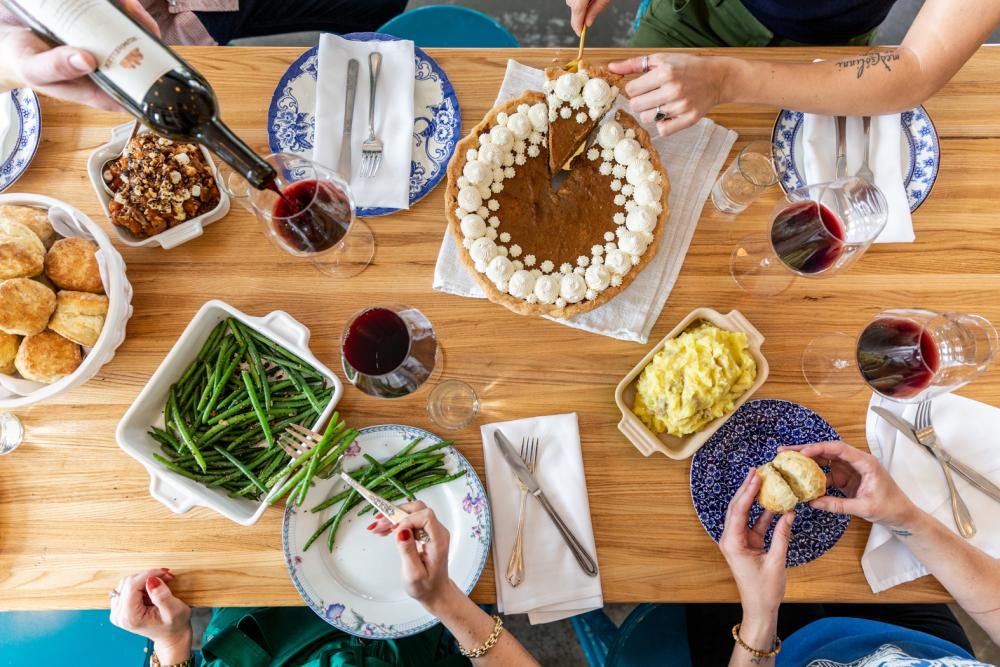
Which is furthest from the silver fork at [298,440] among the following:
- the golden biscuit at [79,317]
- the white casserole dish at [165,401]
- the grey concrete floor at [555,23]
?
the grey concrete floor at [555,23]

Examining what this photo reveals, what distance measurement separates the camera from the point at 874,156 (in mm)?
1580

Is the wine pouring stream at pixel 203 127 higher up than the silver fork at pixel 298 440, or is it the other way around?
the wine pouring stream at pixel 203 127

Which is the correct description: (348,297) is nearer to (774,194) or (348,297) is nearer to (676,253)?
(676,253)

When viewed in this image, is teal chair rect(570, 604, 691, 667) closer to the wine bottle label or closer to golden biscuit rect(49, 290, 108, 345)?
golden biscuit rect(49, 290, 108, 345)

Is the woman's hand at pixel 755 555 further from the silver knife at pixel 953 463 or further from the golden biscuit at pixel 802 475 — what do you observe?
the silver knife at pixel 953 463

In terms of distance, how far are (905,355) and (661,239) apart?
0.63 m

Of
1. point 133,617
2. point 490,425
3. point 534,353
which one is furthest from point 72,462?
point 534,353

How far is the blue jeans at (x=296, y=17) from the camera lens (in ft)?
7.38

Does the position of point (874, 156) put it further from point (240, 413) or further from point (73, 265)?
point (73, 265)

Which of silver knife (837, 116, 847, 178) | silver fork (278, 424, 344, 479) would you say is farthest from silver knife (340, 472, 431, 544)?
silver knife (837, 116, 847, 178)

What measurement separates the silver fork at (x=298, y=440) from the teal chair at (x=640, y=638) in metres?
0.95

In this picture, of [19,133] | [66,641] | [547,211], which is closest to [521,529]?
[547,211]

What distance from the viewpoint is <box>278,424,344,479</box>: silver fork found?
138cm

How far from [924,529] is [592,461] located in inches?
30.3
